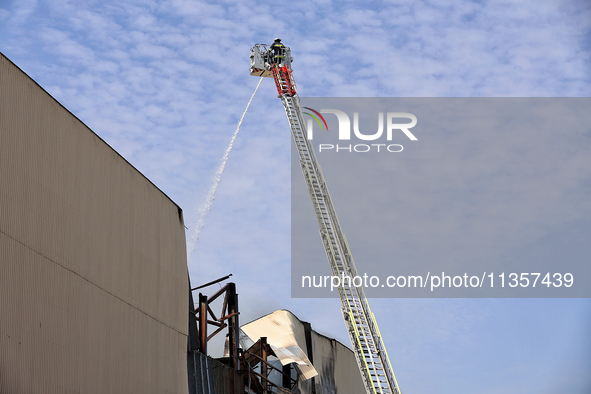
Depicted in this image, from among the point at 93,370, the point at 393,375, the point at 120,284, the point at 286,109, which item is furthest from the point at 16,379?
the point at 286,109

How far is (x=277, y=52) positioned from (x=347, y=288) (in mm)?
14288

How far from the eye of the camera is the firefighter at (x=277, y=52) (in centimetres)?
3700

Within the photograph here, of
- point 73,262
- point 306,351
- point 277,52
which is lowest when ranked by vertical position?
point 306,351

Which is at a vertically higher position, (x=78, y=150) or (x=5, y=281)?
(x=78, y=150)

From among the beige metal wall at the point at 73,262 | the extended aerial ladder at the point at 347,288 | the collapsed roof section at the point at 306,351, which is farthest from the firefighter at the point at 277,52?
the beige metal wall at the point at 73,262

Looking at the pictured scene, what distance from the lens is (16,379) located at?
1371 cm

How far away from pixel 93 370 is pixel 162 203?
661cm

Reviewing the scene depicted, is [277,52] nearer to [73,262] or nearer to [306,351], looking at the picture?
[306,351]

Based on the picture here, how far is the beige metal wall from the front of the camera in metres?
14.1

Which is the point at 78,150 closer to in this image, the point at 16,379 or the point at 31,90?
the point at 31,90

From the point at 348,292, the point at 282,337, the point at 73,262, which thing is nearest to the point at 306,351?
the point at 282,337

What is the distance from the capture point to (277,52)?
37.3 meters

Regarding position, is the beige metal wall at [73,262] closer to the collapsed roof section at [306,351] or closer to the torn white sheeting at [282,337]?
the collapsed roof section at [306,351]

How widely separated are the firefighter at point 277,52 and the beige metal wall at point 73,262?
58.3 feet
